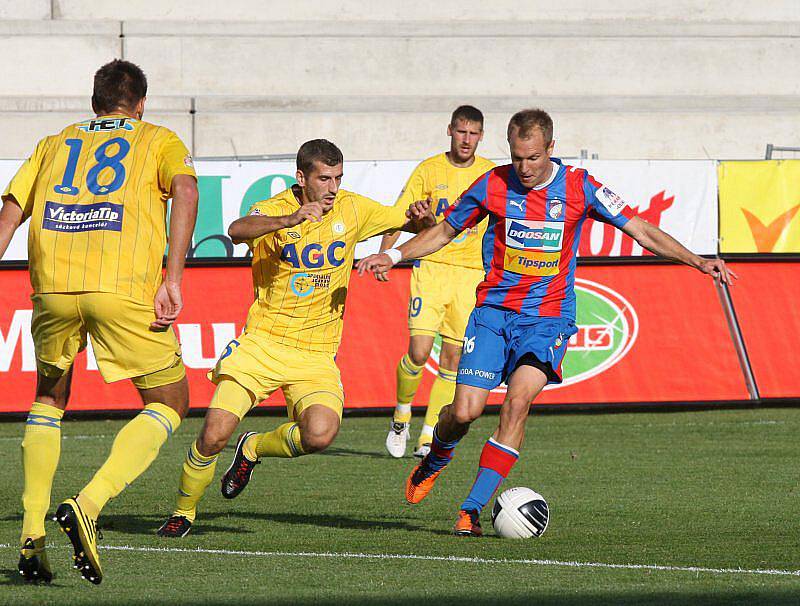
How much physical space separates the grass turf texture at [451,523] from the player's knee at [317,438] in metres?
0.42

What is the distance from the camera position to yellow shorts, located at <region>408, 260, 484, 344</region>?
10.6 metres

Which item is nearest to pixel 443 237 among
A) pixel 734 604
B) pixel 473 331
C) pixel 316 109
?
pixel 473 331

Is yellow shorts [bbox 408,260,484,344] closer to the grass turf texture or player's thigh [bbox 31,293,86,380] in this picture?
the grass turf texture

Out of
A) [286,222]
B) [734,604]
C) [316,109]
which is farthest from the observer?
[316,109]

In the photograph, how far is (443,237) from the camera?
7.34 meters

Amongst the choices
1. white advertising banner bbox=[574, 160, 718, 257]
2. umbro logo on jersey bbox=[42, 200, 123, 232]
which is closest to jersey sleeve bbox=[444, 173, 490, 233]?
umbro logo on jersey bbox=[42, 200, 123, 232]

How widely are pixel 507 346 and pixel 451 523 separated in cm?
99

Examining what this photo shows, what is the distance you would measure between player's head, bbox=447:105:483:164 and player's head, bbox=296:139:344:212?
315cm

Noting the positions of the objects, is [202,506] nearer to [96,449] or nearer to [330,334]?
[330,334]

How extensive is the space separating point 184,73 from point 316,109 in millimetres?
1956

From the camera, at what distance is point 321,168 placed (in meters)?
7.22

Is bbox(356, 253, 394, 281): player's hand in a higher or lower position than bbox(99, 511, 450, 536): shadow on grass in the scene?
higher

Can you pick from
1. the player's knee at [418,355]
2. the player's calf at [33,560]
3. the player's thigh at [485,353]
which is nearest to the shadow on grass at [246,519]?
the player's thigh at [485,353]

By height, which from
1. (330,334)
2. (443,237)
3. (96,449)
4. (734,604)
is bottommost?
(96,449)
